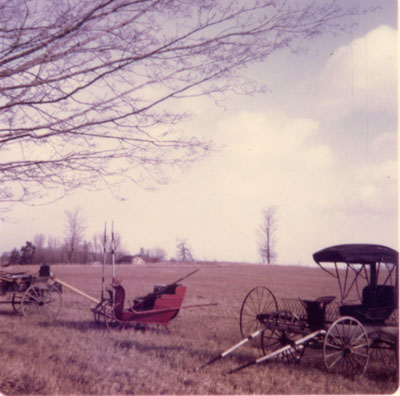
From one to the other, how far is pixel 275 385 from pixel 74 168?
395 cm

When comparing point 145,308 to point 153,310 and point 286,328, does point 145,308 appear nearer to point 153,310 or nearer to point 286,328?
point 153,310

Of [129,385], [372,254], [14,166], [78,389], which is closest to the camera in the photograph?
[14,166]

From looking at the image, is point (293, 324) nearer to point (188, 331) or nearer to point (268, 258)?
point (188, 331)

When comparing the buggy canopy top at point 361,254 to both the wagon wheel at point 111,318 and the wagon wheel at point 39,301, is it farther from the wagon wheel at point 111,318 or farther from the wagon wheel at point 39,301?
the wagon wheel at point 39,301

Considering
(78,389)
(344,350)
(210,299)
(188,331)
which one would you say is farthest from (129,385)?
(210,299)

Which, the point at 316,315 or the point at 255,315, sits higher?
the point at 316,315

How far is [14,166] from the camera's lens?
13.3ft

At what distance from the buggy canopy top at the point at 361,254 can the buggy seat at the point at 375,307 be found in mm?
655

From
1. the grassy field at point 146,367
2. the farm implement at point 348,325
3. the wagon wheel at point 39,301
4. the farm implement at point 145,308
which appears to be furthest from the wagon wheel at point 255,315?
the wagon wheel at point 39,301

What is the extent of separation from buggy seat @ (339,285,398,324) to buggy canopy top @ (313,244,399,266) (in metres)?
0.66

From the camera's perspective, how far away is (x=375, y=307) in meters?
6.93

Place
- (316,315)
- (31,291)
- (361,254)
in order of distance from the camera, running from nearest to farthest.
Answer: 1. (316,315)
2. (361,254)
3. (31,291)

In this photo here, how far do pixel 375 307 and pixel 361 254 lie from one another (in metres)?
1.13

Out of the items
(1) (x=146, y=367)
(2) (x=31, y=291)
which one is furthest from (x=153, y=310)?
(2) (x=31, y=291)
